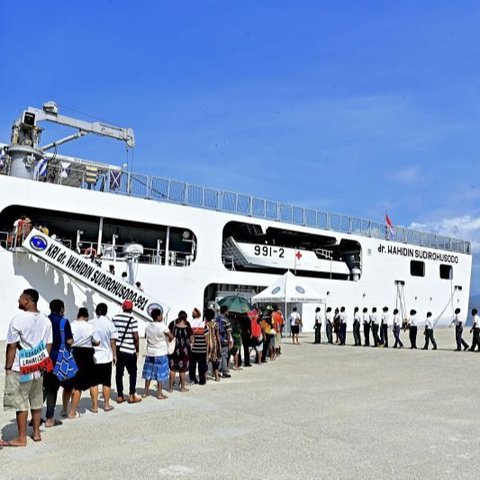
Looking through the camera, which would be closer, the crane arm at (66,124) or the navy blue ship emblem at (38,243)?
the navy blue ship emblem at (38,243)

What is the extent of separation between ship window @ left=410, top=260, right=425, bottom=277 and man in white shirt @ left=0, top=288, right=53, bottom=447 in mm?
28735

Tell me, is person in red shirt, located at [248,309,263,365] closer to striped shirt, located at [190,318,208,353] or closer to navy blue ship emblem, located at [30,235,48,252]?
striped shirt, located at [190,318,208,353]

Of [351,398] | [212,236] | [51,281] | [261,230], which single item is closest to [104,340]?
[351,398]

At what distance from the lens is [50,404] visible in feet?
20.9

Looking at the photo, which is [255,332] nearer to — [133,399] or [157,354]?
[157,354]

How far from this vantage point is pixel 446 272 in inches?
1309

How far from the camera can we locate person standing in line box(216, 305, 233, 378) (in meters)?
10.4

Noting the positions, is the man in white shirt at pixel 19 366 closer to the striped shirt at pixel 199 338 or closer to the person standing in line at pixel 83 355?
the person standing in line at pixel 83 355

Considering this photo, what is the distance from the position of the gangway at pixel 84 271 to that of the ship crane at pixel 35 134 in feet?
11.8

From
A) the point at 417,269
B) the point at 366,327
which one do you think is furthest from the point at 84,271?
the point at 417,269

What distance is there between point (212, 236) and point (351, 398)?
47.3 ft

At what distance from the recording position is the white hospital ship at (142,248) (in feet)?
56.0

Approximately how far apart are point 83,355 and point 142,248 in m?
12.5

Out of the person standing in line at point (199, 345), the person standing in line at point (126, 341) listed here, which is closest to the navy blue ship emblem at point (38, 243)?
the person standing in line at point (199, 345)
